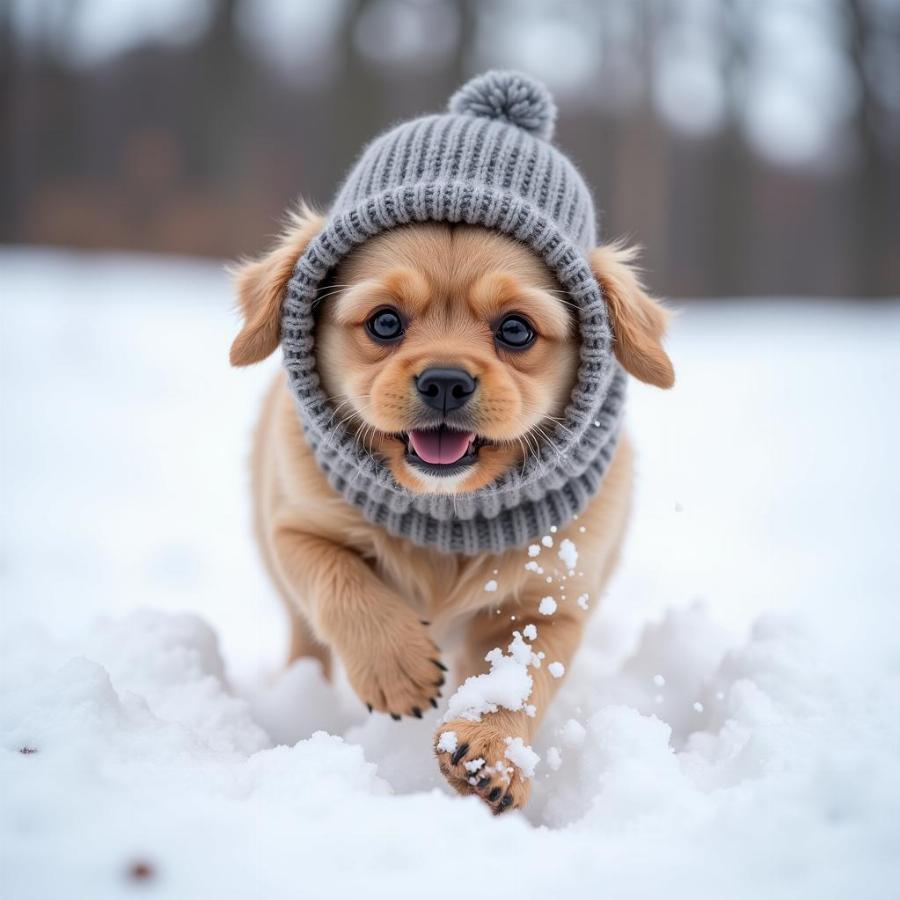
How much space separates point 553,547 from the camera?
6.96 ft

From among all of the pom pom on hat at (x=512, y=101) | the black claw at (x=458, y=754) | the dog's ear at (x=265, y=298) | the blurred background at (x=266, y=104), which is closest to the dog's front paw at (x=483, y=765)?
the black claw at (x=458, y=754)

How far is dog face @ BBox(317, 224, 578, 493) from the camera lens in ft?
6.00

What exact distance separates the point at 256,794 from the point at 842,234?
14518 millimetres

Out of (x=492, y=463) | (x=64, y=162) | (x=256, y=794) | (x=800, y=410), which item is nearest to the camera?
(x=256, y=794)

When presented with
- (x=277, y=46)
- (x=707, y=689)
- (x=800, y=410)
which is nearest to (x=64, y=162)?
(x=277, y=46)

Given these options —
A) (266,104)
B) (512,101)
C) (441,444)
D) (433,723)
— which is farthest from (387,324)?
(266,104)

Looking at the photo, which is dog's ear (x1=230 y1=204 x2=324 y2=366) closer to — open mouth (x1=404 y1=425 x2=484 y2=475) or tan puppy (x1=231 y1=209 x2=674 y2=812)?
tan puppy (x1=231 y1=209 x2=674 y2=812)

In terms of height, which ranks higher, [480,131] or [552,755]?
[480,131]

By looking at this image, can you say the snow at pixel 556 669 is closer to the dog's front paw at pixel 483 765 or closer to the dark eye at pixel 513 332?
the dog's front paw at pixel 483 765

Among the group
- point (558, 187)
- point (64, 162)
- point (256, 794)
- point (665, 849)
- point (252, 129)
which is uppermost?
point (558, 187)

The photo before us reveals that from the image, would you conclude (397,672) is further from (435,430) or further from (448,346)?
(448,346)

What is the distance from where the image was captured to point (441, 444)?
190 centimetres

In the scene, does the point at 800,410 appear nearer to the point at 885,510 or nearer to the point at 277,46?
the point at 885,510

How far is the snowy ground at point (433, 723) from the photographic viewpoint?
4.49 feet
